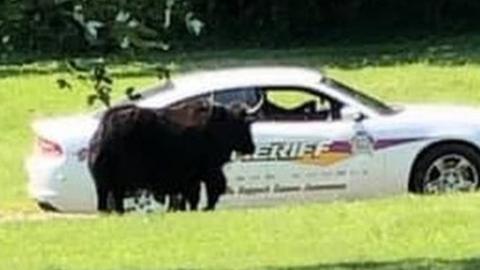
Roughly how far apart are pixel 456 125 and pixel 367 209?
296 centimetres

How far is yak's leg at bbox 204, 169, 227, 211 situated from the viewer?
16.0 m

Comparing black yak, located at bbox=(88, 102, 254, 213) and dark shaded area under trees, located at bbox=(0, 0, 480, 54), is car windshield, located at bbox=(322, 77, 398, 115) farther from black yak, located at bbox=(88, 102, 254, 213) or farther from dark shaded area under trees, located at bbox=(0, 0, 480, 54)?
dark shaded area under trees, located at bbox=(0, 0, 480, 54)

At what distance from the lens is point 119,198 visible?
53.0 feet

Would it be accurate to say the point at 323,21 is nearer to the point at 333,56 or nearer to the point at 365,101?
the point at 333,56

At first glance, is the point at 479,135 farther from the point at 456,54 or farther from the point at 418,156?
the point at 456,54

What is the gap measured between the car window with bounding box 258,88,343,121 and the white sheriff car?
17mm

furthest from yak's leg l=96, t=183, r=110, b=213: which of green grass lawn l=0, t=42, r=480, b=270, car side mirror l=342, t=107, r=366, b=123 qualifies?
car side mirror l=342, t=107, r=366, b=123

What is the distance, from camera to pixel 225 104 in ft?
53.9

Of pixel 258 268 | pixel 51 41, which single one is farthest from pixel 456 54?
pixel 51 41

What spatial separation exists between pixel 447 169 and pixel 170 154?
2561mm

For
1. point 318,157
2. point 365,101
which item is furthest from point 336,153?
A: point 365,101

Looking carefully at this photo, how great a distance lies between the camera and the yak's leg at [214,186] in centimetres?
1602

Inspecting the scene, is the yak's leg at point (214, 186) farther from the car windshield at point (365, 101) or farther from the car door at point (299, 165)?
the car windshield at point (365, 101)

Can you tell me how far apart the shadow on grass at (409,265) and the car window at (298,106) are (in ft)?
19.5
